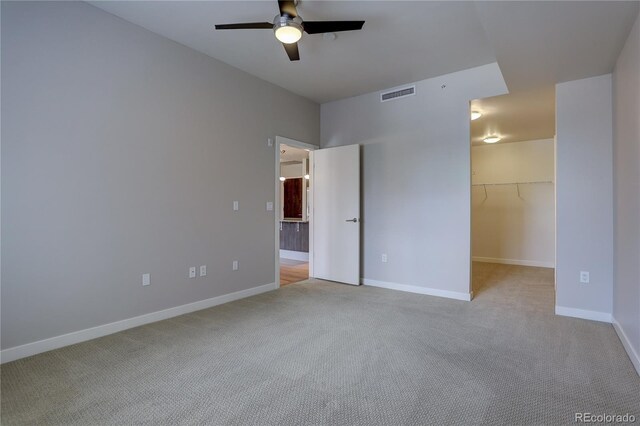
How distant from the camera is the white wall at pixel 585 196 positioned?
3141 millimetres

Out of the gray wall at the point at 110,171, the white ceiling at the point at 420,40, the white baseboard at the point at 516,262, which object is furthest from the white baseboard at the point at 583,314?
the gray wall at the point at 110,171

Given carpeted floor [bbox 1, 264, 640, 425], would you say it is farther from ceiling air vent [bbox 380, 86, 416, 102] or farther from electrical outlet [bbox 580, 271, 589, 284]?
ceiling air vent [bbox 380, 86, 416, 102]

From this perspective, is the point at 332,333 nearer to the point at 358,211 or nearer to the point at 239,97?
the point at 358,211

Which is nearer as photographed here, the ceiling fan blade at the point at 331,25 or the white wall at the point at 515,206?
the ceiling fan blade at the point at 331,25

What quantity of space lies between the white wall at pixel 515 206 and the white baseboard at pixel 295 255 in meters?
3.63

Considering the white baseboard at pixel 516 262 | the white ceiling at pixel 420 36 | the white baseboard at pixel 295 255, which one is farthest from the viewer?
the white baseboard at pixel 295 255

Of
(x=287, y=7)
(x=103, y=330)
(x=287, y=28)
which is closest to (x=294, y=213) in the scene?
(x=103, y=330)

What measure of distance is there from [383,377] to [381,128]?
3.46 metres

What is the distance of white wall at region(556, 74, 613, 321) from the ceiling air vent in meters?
1.62

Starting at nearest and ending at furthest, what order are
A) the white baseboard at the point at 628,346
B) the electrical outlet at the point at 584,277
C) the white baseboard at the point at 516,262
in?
the white baseboard at the point at 628,346 < the electrical outlet at the point at 584,277 < the white baseboard at the point at 516,262

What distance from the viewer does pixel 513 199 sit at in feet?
21.6

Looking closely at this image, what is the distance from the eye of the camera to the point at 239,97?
398 cm

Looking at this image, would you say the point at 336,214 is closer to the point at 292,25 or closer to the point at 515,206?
the point at 292,25

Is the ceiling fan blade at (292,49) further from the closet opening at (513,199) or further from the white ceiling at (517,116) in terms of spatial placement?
the closet opening at (513,199)
